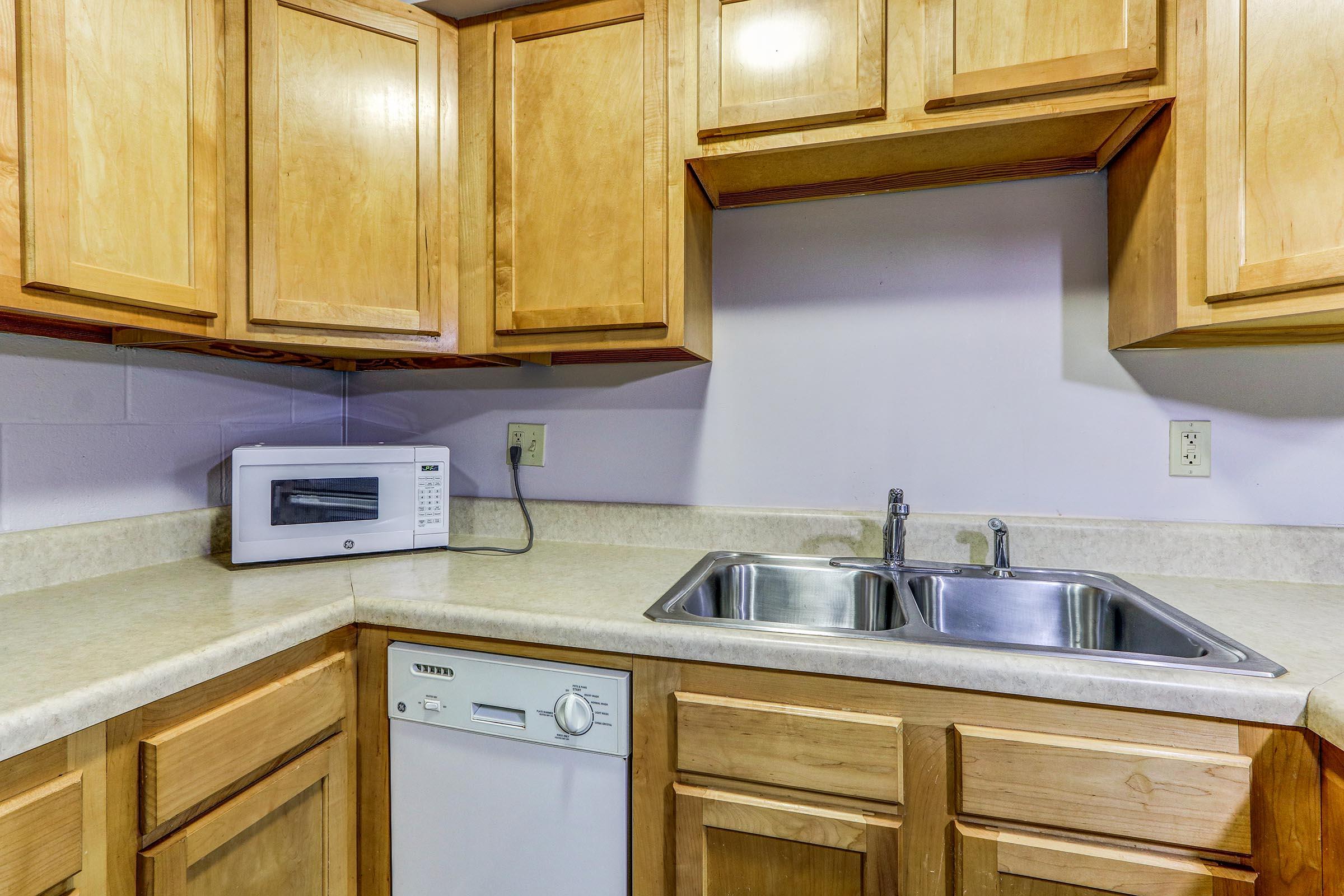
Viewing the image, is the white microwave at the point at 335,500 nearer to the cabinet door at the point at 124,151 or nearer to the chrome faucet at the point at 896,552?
the cabinet door at the point at 124,151

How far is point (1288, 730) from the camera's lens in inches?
28.2

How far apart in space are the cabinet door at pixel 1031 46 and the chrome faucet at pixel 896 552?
0.73 meters

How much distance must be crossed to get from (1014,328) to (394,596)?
1338 millimetres

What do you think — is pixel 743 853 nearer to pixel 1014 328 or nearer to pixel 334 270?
pixel 1014 328

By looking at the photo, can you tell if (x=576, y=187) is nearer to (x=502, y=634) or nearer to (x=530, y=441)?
(x=530, y=441)

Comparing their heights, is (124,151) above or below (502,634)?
above

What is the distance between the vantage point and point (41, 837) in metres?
0.66

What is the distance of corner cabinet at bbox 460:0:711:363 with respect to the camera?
3.88 feet

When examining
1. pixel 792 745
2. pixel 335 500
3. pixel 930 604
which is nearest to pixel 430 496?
pixel 335 500

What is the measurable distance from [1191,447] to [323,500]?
1782 mm

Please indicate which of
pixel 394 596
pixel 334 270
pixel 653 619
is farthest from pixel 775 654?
pixel 334 270

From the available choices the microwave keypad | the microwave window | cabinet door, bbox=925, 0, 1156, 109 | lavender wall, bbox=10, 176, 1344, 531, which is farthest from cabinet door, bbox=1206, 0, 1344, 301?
the microwave window

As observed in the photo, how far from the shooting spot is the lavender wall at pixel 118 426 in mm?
1082

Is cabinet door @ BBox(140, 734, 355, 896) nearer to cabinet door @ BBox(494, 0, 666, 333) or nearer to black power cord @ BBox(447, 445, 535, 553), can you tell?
black power cord @ BBox(447, 445, 535, 553)
